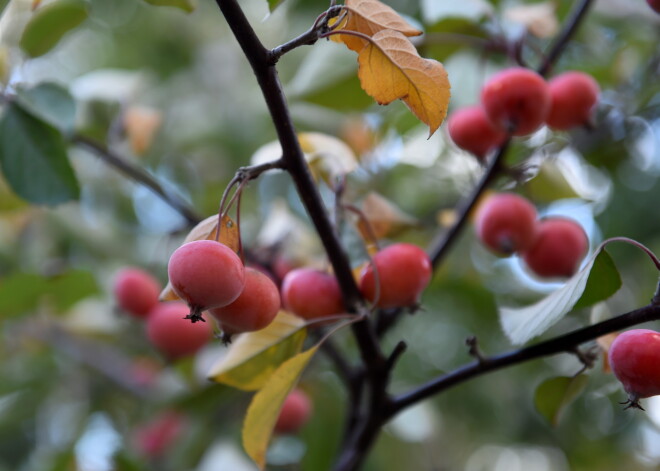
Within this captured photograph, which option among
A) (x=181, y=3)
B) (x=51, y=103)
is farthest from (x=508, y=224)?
(x=51, y=103)

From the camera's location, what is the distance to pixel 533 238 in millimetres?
1009

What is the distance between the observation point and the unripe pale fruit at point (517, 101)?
86cm

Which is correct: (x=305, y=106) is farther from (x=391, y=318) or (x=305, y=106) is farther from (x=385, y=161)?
(x=391, y=318)

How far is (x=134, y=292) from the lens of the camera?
1.30 m

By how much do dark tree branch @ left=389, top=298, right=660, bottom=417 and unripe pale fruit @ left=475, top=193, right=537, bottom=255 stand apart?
0.85 feet

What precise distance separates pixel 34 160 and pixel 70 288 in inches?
16.8

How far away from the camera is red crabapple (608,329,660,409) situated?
0.61m

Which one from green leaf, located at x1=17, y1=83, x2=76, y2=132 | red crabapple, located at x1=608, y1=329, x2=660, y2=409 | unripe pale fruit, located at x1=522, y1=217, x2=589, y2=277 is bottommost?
unripe pale fruit, located at x1=522, y1=217, x2=589, y2=277

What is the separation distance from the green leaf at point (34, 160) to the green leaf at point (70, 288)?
Answer: 1.09 feet

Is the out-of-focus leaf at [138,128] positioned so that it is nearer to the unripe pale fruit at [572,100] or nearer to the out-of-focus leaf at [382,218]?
the out-of-focus leaf at [382,218]

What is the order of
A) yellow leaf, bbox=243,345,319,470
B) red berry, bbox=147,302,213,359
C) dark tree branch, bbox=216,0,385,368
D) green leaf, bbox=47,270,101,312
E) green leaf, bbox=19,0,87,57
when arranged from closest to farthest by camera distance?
dark tree branch, bbox=216,0,385,368
yellow leaf, bbox=243,345,319,470
green leaf, bbox=19,0,87,57
red berry, bbox=147,302,213,359
green leaf, bbox=47,270,101,312

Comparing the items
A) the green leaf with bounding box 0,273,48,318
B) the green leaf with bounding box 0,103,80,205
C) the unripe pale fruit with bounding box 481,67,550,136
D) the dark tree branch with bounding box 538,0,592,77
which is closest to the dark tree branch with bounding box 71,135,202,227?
the green leaf with bounding box 0,103,80,205

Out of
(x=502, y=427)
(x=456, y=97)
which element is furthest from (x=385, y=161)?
(x=502, y=427)

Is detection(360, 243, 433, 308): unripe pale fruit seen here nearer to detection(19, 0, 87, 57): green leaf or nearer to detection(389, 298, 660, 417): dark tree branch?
detection(389, 298, 660, 417): dark tree branch
